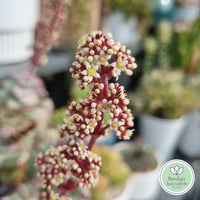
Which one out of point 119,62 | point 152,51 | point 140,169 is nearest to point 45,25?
point 119,62

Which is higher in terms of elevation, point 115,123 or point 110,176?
point 115,123

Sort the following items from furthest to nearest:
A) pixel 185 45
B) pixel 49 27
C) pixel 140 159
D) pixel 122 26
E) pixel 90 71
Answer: pixel 185 45
pixel 122 26
pixel 140 159
pixel 49 27
pixel 90 71

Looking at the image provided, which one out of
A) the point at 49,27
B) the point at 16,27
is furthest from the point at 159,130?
the point at 49,27

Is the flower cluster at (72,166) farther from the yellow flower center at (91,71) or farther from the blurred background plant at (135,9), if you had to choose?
the blurred background plant at (135,9)

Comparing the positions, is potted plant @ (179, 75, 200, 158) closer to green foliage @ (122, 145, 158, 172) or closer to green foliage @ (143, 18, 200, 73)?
green foliage @ (143, 18, 200, 73)

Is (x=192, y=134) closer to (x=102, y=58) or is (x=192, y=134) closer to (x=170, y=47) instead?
(x=170, y=47)
